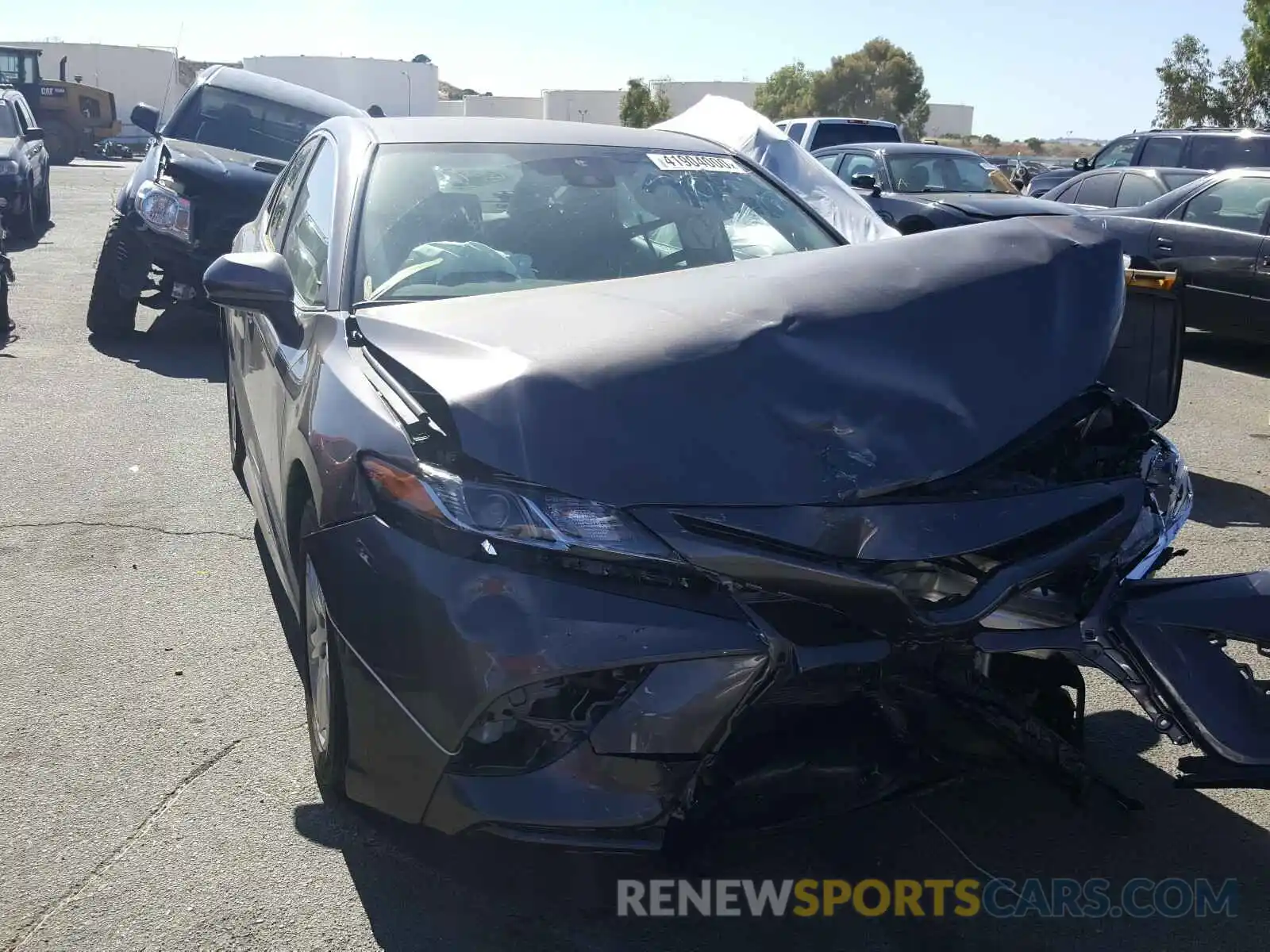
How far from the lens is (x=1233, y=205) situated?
9.46 metres

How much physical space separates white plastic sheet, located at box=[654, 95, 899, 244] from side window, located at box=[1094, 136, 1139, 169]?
376 inches

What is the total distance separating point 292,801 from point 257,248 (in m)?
2.83

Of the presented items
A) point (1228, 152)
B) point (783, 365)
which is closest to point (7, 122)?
point (1228, 152)

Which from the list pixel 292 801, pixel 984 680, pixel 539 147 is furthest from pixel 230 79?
pixel 984 680

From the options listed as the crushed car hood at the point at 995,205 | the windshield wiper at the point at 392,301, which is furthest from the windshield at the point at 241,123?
the windshield wiper at the point at 392,301

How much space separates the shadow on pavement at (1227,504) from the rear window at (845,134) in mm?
12078

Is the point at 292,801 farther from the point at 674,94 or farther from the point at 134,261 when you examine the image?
the point at 674,94

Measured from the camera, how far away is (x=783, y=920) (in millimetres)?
A: 2834

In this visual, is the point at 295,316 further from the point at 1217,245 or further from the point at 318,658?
the point at 1217,245

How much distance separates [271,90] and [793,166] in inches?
201

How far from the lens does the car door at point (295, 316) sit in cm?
364

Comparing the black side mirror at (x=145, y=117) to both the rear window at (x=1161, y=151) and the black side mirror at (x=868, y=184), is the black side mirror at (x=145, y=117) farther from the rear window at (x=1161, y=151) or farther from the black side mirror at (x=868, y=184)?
the rear window at (x=1161, y=151)

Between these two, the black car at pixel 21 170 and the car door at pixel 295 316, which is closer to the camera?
the car door at pixel 295 316

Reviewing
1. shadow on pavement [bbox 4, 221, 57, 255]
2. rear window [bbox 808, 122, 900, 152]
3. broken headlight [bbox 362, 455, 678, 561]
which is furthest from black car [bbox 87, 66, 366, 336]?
rear window [bbox 808, 122, 900, 152]
